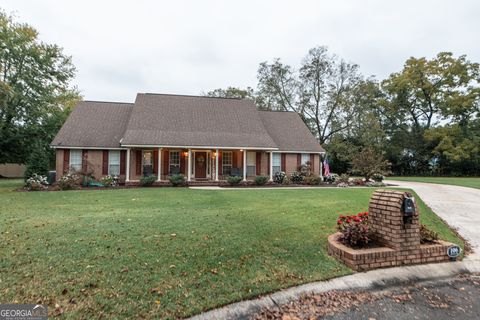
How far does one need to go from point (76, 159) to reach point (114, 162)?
221 cm

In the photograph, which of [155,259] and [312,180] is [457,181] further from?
A: [155,259]

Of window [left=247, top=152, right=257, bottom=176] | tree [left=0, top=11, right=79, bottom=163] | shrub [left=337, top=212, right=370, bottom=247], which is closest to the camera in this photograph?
→ shrub [left=337, top=212, right=370, bottom=247]

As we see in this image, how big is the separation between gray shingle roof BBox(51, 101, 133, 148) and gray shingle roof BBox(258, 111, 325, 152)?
11.1m

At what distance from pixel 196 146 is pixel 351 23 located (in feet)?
38.8

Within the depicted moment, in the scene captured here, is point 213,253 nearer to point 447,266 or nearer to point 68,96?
point 447,266

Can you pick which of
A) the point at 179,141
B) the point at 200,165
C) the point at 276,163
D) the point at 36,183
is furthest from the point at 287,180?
the point at 36,183

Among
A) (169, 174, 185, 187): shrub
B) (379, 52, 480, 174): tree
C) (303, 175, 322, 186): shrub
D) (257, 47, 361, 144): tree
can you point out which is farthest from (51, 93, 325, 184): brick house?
(379, 52, 480, 174): tree

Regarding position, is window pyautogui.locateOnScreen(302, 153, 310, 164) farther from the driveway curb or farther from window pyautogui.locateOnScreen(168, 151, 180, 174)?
the driveway curb

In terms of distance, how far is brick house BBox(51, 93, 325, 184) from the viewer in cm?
1524

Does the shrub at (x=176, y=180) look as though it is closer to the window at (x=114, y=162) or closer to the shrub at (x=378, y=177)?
the window at (x=114, y=162)

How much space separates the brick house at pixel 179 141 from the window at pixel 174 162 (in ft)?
0.17

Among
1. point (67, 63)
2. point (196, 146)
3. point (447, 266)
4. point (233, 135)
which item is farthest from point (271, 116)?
point (67, 63)

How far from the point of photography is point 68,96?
83.6 feet

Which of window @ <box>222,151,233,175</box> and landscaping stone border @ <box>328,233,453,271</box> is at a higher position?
window @ <box>222,151,233,175</box>
